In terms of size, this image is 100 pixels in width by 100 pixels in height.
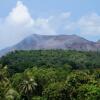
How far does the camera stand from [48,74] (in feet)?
488

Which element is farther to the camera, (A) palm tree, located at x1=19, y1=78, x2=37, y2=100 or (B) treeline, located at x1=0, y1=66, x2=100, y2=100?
(A) palm tree, located at x1=19, y1=78, x2=37, y2=100

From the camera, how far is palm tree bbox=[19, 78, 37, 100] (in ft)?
423

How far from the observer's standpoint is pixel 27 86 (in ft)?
424

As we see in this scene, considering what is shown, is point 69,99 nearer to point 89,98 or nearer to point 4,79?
point 89,98

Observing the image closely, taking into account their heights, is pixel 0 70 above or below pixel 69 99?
above

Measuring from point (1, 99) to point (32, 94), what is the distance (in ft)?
184

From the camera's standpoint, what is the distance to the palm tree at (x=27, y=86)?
12888 centimetres

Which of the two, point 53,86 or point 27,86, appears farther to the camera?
point 27,86

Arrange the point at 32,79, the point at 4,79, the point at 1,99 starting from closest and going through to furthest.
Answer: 1. the point at 1,99
2. the point at 4,79
3. the point at 32,79

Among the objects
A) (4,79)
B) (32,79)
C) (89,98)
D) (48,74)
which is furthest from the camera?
(48,74)

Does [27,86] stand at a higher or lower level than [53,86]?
lower

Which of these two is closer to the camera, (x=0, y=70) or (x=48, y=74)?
(x=0, y=70)

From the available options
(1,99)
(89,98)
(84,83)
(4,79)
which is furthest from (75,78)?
(1,99)

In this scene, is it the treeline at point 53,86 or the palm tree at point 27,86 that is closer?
the treeline at point 53,86
